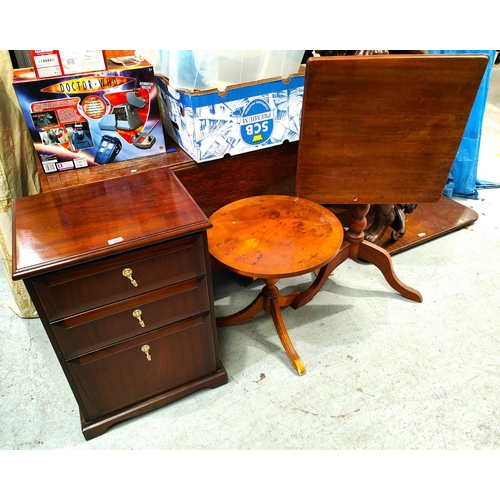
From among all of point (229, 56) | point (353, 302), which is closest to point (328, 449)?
point (353, 302)

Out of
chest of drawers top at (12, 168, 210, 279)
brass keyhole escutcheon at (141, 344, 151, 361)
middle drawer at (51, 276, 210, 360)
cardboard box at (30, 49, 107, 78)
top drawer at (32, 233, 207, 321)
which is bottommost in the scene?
brass keyhole escutcheon at (141, 344, 151, 361)

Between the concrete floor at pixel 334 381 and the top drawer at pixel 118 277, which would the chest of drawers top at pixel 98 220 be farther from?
the concrete floor at pixel 334 381

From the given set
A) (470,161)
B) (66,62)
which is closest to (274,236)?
(66,62)

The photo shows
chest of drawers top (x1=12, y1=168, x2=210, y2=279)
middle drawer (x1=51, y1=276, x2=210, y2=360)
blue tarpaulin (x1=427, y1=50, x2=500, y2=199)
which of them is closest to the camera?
chest of drawers top (x1=12, y1=168, x2=210, y2=279)

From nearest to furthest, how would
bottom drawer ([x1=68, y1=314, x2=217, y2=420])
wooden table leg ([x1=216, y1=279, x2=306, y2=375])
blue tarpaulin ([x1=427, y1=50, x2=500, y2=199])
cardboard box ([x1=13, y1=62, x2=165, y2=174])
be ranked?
bottom drawer ([x1=68, y1=314, x2=217, y2=420])
cardboard box ([x1=13, y1=62, x2=165, y2=174])
wooden table leg ([x1=216, y1=279, x2=306, y2=375])
blue tarpaulin ([x1=427, y1=50, x2=500, y2=199])

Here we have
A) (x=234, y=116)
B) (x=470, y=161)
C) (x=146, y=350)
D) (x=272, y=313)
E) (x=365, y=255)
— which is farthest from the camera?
(x=470, y=161)

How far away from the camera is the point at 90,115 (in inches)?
55.4

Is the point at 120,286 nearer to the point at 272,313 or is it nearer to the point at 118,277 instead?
the point at 118,277

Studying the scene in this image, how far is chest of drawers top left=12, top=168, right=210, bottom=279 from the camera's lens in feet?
3.30

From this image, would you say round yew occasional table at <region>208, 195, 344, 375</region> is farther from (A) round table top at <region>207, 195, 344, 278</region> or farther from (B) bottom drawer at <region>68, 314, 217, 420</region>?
(B) bottom drawer at <region>68, 314, 217, 420</region>

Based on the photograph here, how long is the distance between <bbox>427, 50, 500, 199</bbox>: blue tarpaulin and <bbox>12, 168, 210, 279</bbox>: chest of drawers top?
1.80m

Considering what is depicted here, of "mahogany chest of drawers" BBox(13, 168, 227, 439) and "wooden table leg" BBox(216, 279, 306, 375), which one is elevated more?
"mahogany chest of drawers" BBox(13, 168, 227, 439)

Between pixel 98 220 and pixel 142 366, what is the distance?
0.48m

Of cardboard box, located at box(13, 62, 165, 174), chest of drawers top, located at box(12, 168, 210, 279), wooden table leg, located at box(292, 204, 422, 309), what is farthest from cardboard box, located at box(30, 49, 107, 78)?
wooden table leg, located at box(292, 204, 422, 309)
